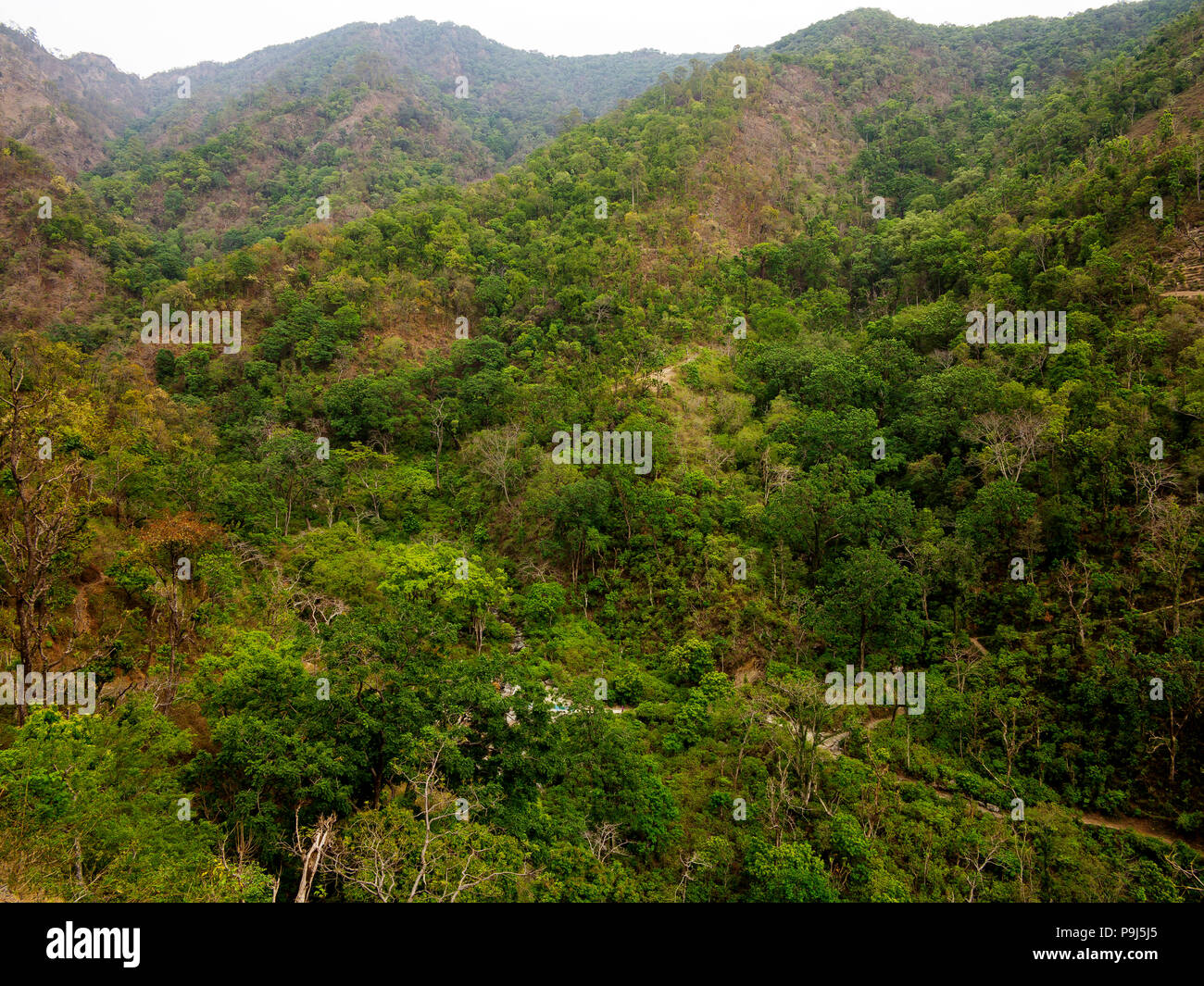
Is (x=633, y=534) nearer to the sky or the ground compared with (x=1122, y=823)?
nearer to the sky

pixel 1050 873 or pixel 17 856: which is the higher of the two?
pixel 17 856

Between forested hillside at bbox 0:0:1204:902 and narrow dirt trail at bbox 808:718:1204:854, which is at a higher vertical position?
forested hillside at bbox 0:0:1204:902

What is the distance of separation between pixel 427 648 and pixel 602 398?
2146 centimetres

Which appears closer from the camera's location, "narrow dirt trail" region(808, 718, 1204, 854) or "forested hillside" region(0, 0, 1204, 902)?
"forested hillside" region(0, 0, 1204, 902)

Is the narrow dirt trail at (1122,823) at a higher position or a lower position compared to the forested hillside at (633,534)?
lower

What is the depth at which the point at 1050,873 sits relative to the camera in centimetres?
1842

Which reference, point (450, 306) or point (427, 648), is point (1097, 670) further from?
point (450, 306)

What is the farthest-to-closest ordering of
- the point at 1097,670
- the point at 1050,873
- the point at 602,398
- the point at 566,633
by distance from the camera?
the point at 602,398 < the point at 566,633 < the point at 1097,670 < the point at 1050,873

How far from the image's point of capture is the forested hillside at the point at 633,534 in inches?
673

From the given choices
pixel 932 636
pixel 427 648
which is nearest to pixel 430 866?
pixel 427 648

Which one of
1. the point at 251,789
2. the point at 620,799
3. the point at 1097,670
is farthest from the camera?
the point at 1097,670

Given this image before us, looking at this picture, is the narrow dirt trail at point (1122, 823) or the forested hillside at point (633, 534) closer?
the forested hillside at point (633, 534)

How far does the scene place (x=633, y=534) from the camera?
3341cm

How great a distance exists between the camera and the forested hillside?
17.1 m
